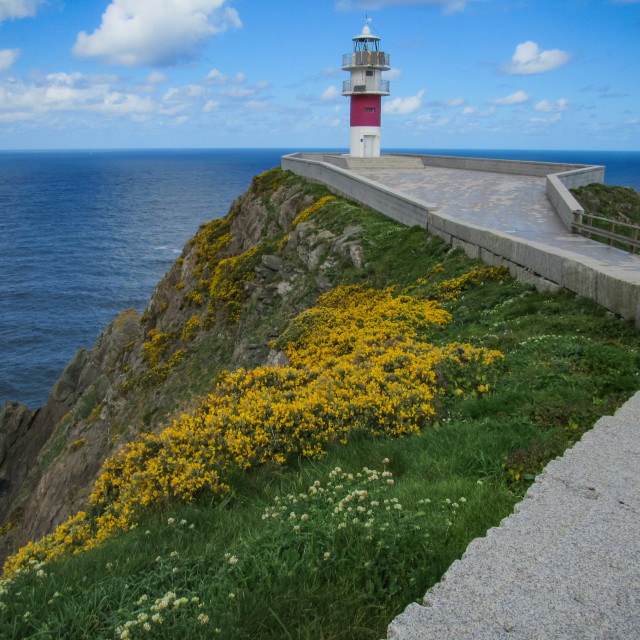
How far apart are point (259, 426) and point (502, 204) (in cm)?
1719

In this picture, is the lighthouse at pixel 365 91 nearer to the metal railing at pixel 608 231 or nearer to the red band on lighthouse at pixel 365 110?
the red band on lighthouse at pixel 365 110

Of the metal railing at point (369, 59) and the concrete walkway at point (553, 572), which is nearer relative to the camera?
the concrete walkway at point (553, 572)

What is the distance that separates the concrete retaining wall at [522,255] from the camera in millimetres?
9320

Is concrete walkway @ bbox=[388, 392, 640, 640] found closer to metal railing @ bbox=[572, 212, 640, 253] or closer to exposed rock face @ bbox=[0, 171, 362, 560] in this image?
exposed rock face @ bbox=[0, 171, 362, 560]

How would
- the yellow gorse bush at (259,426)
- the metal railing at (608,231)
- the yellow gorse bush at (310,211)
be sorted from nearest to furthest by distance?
1. the yellow gorse bush at (259,426)
2. the metal railing at (608,231)
3. the yellow gorse bush at (310,211)

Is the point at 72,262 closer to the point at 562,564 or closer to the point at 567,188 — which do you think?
the point at 567,188

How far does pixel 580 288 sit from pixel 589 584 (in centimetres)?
768

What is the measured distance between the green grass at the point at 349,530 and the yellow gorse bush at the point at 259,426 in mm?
231

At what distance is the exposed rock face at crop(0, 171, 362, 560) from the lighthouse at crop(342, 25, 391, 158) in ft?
34.3

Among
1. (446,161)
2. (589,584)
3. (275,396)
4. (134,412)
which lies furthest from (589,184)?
(589,584)

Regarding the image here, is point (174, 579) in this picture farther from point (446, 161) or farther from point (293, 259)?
point (446, 161)

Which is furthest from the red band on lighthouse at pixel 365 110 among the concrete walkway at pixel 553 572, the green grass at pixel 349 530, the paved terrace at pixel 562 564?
the concrete walkway at pixel 553 572

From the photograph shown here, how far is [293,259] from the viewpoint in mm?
22469

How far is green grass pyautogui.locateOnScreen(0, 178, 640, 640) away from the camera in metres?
4.00
